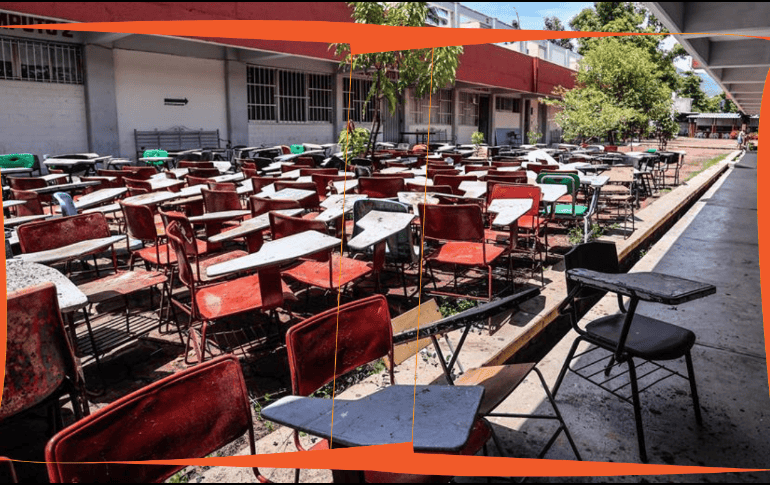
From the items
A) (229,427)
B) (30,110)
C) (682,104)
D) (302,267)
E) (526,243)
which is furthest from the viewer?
(682,104)

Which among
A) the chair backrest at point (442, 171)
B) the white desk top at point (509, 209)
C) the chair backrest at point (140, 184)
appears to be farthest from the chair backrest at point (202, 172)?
the white desk top at point (509, 209)

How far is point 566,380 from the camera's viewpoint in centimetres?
318

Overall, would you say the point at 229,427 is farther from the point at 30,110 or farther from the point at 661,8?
the point at 30,110

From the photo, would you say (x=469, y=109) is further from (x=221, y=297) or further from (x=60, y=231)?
(x=221, y=297)

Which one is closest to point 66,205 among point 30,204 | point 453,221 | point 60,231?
point 30,204

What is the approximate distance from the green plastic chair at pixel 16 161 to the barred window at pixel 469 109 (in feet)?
59.7

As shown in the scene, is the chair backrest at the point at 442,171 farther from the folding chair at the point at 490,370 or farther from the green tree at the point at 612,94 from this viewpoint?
the green tree at the point at 612,94

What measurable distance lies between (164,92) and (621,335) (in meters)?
12.8

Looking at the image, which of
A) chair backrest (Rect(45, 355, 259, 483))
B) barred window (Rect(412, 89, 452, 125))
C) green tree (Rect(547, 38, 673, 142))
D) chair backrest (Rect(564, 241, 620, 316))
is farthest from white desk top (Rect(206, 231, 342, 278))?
barred window (Rect(412, 89, 452, 125))

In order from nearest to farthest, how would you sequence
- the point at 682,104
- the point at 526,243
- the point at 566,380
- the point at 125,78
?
the point at 566,380 → the point at 526,243 → the point at 125,78 → the point at 682,104

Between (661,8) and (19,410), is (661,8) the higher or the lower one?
the higher one

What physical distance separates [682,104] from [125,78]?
44.8 metres

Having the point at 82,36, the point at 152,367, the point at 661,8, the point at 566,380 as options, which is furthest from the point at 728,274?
the point at 82,36

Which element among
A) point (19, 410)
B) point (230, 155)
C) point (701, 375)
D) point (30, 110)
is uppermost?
point (30, 110)
